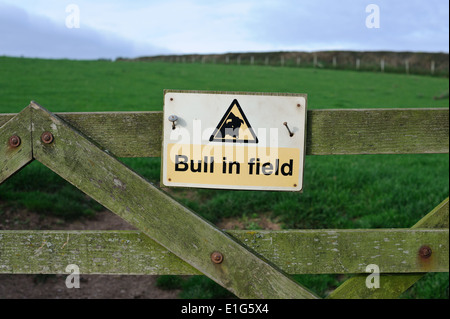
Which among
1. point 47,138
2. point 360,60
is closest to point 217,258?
point 47,138

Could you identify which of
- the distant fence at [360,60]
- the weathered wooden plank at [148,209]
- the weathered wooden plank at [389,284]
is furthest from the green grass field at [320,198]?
the distant fence at [360,60]

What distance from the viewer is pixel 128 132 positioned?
2344 mm

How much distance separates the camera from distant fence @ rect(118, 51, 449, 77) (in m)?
32.9

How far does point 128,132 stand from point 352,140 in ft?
3.94

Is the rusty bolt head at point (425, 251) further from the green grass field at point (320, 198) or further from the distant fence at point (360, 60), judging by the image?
the distant fence at point (360, 60)

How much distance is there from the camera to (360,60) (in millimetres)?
38594

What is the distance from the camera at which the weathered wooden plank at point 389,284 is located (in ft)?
8.27

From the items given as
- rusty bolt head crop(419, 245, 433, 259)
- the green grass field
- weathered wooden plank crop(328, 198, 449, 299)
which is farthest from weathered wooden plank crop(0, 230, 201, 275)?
the green grass field

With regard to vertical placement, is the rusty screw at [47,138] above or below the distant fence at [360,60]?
below

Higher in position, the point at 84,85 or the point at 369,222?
the point at 84,85

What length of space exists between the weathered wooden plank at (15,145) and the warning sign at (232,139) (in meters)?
0.69
